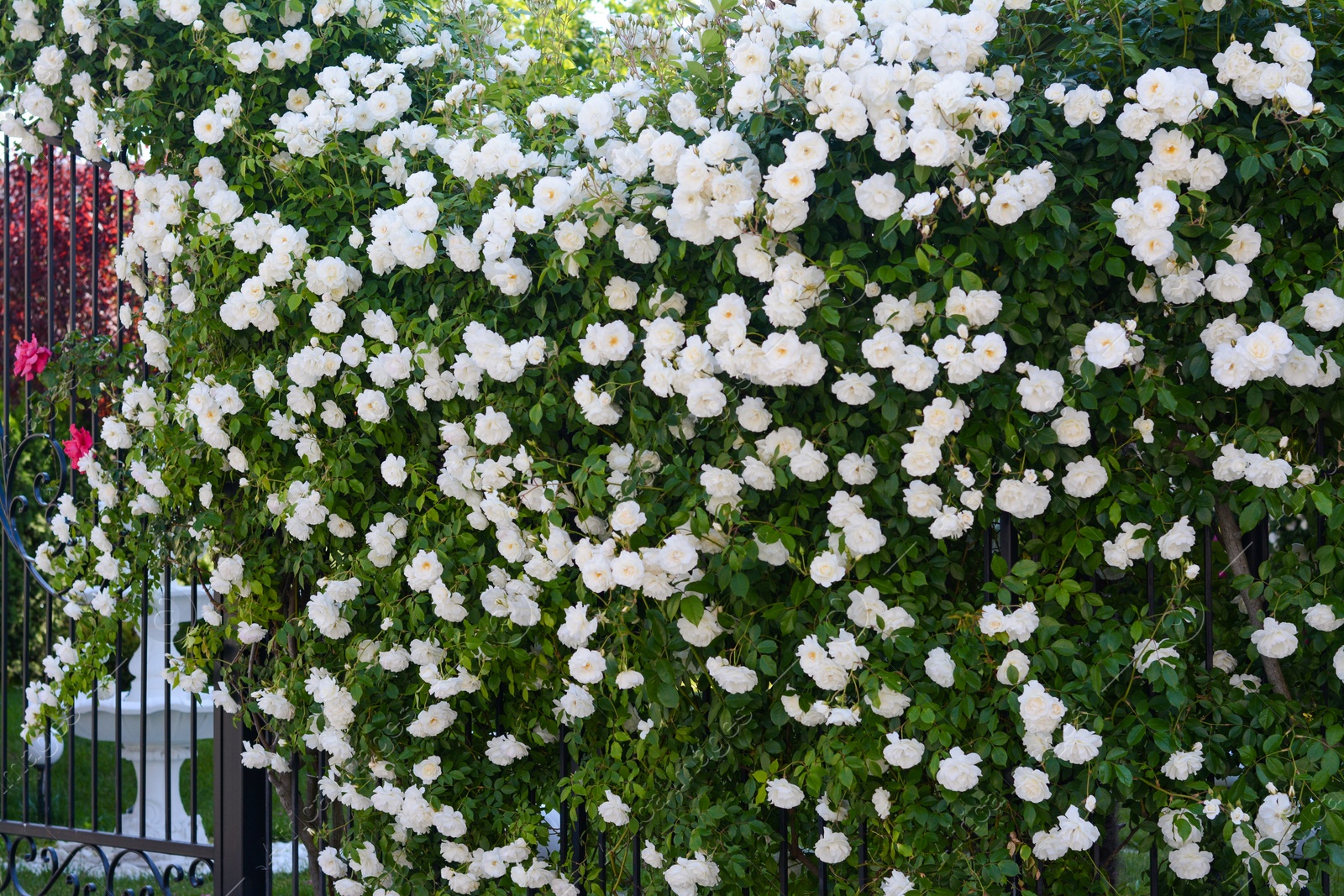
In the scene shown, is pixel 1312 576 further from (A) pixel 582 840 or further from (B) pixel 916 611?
(A) pixel 582 840

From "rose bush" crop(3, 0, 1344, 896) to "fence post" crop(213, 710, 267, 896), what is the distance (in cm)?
39

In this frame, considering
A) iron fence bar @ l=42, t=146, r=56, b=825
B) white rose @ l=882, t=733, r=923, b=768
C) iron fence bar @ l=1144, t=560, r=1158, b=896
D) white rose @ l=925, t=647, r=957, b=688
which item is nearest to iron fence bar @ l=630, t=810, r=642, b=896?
white rose @ l=882, t=733, r=923, b=768

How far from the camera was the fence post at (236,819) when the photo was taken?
123 inches

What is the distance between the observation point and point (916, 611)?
2.20m

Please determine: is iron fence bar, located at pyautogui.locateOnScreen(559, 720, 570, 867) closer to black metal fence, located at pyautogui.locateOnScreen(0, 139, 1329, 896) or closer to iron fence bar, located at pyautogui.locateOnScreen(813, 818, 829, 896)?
black metal fence, located at pyautogui.locateOnScreen(0, 139, 1329, 896)

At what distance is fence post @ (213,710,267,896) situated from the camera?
3133mm

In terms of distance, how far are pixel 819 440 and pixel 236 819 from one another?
197 centimetres

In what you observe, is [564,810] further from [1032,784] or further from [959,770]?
[1032,784]

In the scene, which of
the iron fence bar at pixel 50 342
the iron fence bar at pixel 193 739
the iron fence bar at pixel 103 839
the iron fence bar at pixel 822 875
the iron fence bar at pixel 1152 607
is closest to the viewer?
the iron fence bar at pixel 1152 607

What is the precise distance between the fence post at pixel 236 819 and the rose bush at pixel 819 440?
390 mm

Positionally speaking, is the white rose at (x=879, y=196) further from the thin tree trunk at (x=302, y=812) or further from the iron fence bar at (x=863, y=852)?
the thin tree trunk at (x=302, y=812)

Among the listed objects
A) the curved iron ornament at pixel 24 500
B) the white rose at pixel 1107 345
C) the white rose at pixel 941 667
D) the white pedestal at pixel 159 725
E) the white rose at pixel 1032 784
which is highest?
the white rose at pixel 1107 345

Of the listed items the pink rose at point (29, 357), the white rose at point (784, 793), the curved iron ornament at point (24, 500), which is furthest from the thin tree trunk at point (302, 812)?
the pink rose at point (29, 357)

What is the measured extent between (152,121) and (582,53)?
245 centimetres
